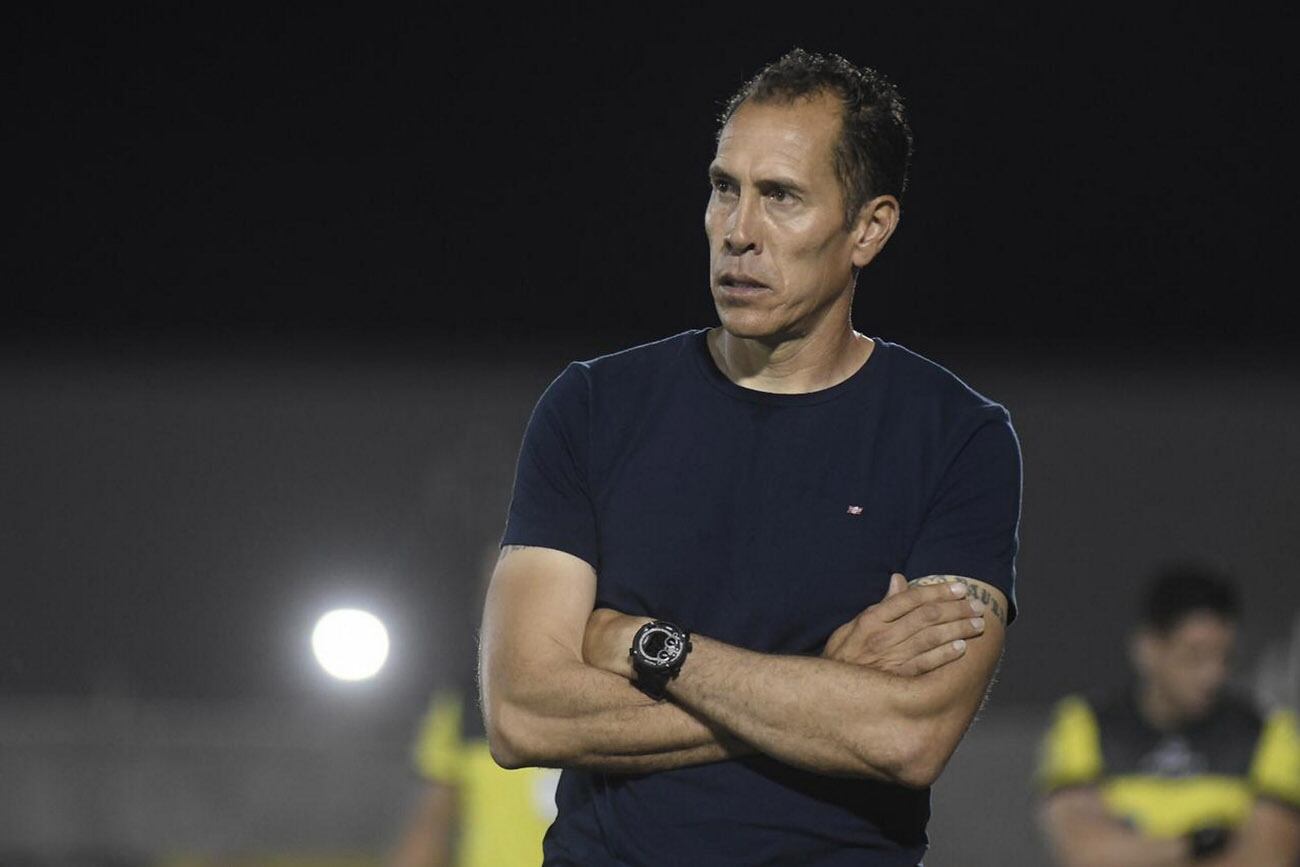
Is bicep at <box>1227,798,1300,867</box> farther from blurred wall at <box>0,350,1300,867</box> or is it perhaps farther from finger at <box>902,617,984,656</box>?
finger at <box>902,617,984,656</box>

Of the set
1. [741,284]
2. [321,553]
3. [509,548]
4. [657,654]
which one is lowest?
[321,553]

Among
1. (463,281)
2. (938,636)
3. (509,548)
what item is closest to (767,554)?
(938,636)

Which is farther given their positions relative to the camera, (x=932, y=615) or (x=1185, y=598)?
(x=1185, y=598)

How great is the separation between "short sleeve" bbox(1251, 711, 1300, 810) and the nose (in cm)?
372

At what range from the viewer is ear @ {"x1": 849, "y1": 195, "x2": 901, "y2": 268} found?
2.59 metres

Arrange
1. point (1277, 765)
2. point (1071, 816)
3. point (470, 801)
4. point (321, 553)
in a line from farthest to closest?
point (321, 553), point (1071, 816), point (1277, 765), point (470, 801)

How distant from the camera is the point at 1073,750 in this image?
5.67 metres

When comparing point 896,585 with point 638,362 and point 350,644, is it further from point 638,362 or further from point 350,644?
point 350,644

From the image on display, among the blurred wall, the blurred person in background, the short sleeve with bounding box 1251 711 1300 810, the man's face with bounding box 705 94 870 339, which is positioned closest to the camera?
the man's face with bounding box 705 94 870 339

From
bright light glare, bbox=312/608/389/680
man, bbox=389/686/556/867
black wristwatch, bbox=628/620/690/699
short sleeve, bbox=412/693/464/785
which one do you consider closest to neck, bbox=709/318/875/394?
black wristwatch, bbox=628/620/690/699

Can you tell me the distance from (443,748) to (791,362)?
7.09ft

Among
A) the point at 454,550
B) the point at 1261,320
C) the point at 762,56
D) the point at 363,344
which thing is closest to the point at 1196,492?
the point at 1261,320

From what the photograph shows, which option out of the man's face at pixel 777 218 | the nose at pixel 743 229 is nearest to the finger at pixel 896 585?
the man's face at pixel 777 218

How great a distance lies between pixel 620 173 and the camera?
7074 mm
